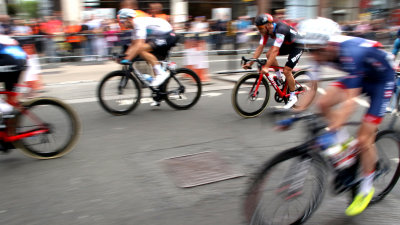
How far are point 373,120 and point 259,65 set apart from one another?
336cm

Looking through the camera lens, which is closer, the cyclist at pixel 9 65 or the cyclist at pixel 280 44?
the cyclist at pixel 9 65

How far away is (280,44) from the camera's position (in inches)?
240

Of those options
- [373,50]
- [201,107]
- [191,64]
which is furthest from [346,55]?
[191,64]

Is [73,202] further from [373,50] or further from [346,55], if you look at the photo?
[373,50]

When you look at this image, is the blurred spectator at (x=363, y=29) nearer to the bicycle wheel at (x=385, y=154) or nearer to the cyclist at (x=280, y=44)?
the cyclist at (x=280, y=44)

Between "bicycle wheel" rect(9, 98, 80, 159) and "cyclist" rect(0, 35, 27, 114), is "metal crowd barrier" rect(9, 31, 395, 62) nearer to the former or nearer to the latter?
"bicycle wheel" rect(9, 98, 80, 159)

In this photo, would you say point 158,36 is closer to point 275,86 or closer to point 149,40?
point 149,40

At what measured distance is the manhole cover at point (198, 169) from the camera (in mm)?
3859

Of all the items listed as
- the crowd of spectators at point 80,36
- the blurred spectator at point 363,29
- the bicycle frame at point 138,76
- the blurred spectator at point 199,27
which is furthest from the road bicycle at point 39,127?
the blurred spectator at point 363,29

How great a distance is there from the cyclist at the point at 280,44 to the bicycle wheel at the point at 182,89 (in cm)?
109

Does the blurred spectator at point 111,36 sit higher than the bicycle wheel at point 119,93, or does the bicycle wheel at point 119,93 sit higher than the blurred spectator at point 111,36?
the blurred spectator at point 111,36

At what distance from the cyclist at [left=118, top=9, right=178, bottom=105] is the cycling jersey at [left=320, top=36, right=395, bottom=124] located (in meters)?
4.04

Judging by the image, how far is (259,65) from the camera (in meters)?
6.20


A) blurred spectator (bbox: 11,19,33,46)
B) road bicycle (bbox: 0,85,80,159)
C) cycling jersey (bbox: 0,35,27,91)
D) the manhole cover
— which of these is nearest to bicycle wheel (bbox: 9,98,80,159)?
road bicycle (bbox: 0,85,80,159)
